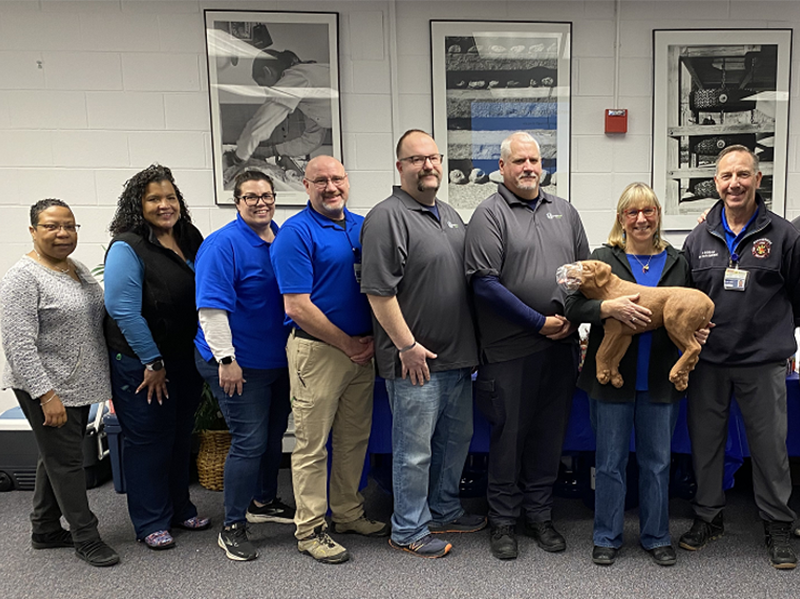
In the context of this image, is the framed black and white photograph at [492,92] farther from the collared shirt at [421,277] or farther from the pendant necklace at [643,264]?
the pendant necklace at [643,264]

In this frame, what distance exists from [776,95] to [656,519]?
2.59m

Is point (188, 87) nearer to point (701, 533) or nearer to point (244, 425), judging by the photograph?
point (244, 425)

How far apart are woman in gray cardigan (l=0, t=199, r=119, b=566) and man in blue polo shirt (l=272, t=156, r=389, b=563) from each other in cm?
76

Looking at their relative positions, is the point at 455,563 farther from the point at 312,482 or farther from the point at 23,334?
the point at 23,334

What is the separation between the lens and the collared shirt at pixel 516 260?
7.33ft

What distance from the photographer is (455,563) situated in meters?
2.32

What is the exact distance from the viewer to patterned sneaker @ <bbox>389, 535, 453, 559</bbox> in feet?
7.73

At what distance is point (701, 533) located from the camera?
7.82 feet

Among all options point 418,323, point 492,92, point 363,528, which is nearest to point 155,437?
point 363,528

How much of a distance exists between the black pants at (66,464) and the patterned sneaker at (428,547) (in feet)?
4.04

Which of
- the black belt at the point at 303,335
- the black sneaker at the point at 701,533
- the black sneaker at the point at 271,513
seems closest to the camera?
the black belt at the point at 303,335

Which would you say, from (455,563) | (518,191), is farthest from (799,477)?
(518,191)

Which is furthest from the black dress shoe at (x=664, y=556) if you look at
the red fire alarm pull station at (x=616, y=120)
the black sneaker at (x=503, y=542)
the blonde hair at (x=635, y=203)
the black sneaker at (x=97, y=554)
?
the red fire alarm pull station at (x=616, y=120)

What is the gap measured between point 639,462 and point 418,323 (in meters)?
0.96
